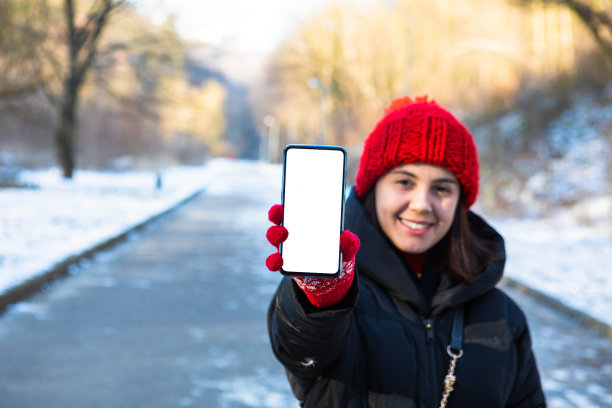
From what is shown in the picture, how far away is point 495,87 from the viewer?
28.8 metres

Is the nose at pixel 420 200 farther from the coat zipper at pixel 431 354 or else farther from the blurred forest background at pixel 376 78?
the blurred forest background at pixel 376 78

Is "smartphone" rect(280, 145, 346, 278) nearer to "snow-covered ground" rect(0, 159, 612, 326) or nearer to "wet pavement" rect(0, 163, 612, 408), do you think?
"wet pavement" rect(0, 163, 612, 408)

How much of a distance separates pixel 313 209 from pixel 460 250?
3.06ft

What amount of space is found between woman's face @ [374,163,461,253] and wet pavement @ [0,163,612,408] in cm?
310

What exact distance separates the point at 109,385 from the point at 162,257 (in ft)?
21.6

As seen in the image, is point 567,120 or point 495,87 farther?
point 495,87

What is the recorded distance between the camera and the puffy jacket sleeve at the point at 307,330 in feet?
4.54

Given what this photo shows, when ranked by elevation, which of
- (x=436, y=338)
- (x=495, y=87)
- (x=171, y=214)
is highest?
(x=495, y=87)

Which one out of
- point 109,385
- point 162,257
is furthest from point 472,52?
point 109,385

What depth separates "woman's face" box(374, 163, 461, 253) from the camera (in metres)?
1.93

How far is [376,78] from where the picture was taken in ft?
142

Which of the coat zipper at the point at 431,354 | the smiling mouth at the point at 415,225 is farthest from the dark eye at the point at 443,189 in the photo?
the coat zipper at the point at 431,354

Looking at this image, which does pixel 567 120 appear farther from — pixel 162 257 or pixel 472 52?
pixel 162 257

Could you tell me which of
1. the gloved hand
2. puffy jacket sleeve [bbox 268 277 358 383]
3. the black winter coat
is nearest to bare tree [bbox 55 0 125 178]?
the black winter coat
